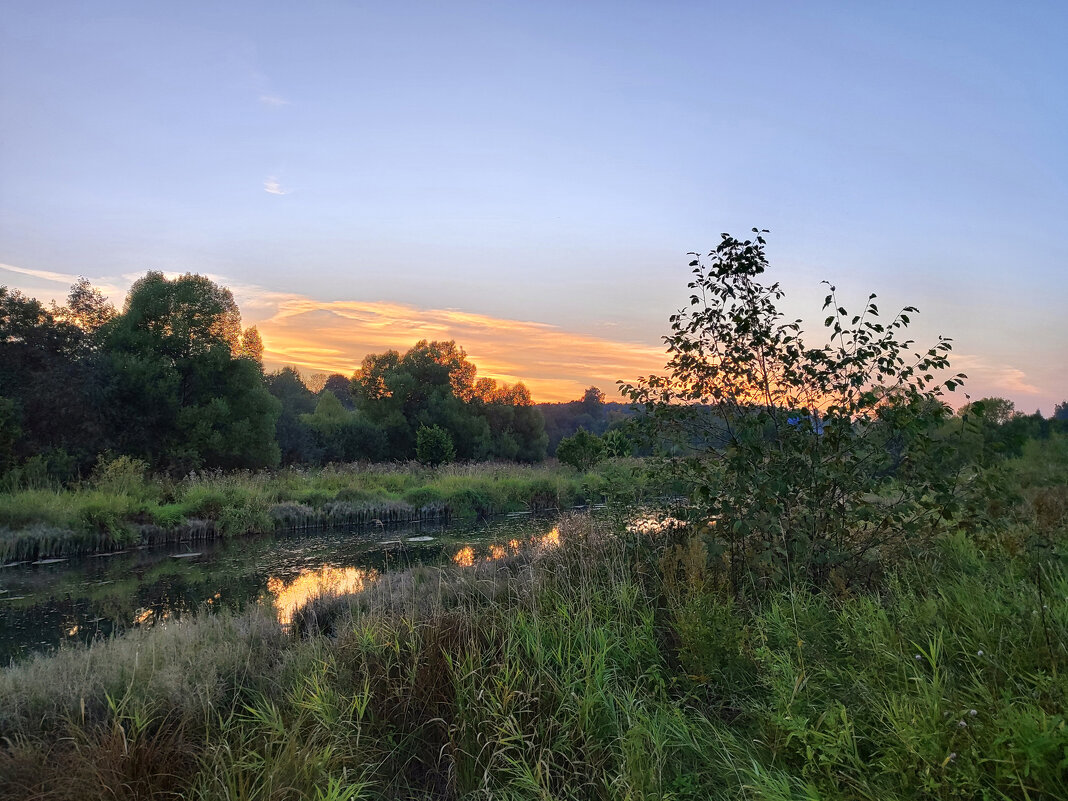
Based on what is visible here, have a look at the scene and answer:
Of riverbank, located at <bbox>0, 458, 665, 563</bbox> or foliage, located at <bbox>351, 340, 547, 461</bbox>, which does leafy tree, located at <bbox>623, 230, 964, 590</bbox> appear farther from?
foliage, located at <bbox>351, 340, 547, 461</bbox>

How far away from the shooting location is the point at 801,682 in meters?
2.67

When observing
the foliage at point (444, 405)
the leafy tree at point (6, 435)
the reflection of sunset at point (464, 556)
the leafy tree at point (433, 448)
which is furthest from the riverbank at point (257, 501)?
the foliage at point (444, 405)

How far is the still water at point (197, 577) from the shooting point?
798 cm

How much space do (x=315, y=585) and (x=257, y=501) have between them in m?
8.08

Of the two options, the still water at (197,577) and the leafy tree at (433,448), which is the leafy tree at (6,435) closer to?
the still water at (197,577)

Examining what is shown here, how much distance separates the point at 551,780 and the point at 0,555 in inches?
525

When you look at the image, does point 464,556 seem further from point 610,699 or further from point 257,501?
point 610,699

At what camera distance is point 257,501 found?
Answer: 55.7 feet

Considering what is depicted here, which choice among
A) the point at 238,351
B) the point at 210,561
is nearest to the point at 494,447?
the point at 238,351

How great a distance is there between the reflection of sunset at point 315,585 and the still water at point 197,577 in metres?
0.02

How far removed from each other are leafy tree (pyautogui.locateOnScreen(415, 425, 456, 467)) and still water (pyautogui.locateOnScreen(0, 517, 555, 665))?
55.3 ft

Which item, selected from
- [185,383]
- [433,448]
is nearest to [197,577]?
[185,383]

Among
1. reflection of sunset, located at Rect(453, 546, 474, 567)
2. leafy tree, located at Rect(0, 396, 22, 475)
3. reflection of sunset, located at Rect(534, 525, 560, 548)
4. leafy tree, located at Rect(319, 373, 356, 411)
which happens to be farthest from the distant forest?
leafy tree, located at Rect(319, 373, 356, 411)

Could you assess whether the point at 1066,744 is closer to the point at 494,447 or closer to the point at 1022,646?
the point at 1022,646
